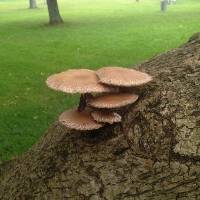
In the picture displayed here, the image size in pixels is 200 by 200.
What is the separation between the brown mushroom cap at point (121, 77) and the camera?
338 cm

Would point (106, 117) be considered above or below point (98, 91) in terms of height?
below

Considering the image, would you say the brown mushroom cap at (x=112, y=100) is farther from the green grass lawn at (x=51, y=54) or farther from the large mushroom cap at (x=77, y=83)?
the green grass lawn at (x=51, y=54)

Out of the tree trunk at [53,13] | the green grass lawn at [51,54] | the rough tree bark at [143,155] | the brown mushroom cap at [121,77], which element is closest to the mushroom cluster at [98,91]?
the brown mushroom cap at [121,77]

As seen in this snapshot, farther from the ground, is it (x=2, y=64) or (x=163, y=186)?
(x=163, y=186)

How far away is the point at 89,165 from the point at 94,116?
49 centimetres

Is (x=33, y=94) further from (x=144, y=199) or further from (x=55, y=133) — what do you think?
(x=144, y=199)

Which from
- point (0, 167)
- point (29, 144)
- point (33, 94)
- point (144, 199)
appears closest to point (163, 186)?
point (144, 199)

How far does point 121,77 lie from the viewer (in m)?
3.45

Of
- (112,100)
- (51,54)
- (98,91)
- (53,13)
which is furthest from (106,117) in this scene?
(53,13)

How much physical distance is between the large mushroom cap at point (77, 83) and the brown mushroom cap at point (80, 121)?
0.91ft

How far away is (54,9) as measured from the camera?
987 inches

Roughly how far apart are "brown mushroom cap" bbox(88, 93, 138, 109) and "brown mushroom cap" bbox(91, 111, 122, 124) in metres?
0.10

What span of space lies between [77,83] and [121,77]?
334 mm

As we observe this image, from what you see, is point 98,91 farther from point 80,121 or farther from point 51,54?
point 51,54
